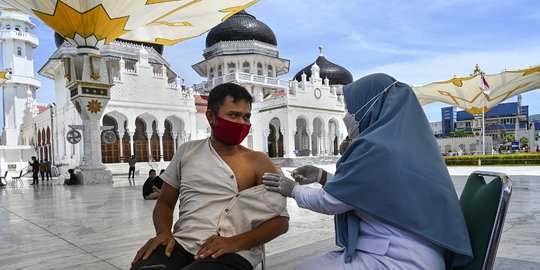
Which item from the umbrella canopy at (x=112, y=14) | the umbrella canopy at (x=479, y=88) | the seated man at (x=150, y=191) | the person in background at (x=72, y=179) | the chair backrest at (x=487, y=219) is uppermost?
the umbrella canopy at (x=112, y=14)

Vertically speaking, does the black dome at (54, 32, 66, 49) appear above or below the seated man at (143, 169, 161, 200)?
above

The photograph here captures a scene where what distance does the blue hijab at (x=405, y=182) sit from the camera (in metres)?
1.29

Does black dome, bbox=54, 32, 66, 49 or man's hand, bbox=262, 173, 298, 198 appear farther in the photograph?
black dome, bbox=54, 32, 66, 49

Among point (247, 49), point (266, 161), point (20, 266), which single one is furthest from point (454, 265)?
point (247, 49)

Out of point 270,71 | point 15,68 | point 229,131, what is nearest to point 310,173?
point 229,131

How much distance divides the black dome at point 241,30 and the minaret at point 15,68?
1662 centimetres

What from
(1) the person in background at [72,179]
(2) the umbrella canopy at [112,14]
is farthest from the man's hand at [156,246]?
(1) the person in background at [72,179]

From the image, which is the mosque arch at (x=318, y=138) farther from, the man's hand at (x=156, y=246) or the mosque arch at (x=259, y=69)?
the man's hand at (x=156, y=246)

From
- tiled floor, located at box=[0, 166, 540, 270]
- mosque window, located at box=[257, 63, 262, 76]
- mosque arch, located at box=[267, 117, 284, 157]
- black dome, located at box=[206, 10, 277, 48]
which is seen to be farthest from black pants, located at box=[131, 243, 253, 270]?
black dome, located at box=[206, 10, 277, 48]

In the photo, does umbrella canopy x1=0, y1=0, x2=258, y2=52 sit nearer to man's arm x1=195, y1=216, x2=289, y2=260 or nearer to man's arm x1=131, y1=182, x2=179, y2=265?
man's arm x1=131, y1=182, x2=179, y2=265

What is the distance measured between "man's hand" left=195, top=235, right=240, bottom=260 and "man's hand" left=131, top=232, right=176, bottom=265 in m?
0.18

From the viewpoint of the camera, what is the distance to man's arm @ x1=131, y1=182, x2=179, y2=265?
1.73m

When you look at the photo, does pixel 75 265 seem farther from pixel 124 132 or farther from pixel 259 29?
pixel 259 29

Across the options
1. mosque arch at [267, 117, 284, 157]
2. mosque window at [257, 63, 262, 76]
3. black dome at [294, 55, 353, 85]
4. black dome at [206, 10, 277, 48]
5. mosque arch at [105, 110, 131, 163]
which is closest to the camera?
mosque arch at [105, 110, 131, 163]
